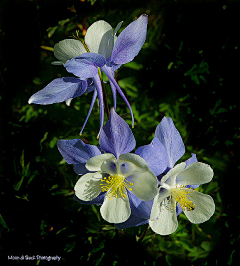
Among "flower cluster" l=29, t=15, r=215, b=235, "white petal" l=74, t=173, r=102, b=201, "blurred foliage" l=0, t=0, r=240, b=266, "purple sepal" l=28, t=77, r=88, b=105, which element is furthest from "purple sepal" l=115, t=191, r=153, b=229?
"blurred foliage" l=0, t=0, r=240, b=266

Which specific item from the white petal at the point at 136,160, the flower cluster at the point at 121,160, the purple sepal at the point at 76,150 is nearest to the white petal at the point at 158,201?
the flower cluster at the point at 121,160

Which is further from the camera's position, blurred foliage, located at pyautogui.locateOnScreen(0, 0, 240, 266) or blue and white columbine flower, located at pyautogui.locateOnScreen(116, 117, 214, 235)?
blurred foliage, located at pyautogui.locateOnScreen(0, 0, 240, 266)

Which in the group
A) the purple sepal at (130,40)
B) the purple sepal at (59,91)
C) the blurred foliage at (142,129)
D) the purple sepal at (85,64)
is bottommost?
the blurred foliage at (142,129)

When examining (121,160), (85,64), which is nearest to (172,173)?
(121,160)

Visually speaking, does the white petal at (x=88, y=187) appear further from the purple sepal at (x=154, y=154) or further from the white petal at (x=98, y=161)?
the purple sepal at (x=154, y=154)

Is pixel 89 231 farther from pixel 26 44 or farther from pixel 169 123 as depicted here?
pixel 26 44

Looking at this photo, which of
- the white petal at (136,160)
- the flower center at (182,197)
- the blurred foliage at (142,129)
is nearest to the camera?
the white petal at (136,160)

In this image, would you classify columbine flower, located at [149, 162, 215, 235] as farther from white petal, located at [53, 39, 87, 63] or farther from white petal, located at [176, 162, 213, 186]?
white petal, located at [53, 39, 87, 63]
